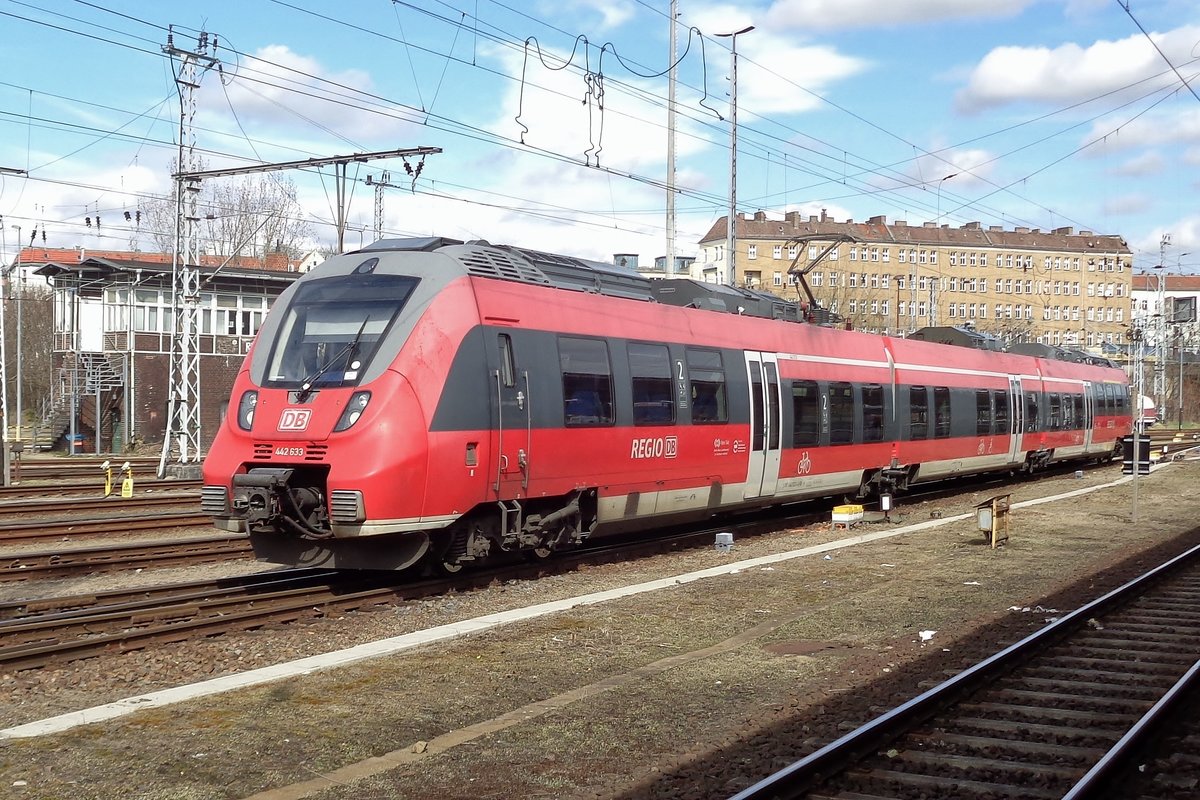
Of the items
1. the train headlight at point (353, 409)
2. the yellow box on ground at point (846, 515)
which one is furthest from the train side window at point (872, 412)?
the train headlight at point (353, 409)

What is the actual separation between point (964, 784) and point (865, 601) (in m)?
6.12

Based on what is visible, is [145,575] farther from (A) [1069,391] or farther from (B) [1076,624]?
(A) [1069,391]

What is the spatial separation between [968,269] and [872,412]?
320 feet

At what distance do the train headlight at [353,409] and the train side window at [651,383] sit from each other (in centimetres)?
425

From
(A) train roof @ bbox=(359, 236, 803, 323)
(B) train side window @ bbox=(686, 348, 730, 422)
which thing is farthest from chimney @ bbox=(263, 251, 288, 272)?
(B) train side window @ bbox=(686, 348, 730, 422)

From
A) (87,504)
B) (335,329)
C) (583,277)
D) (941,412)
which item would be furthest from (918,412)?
(87,504)

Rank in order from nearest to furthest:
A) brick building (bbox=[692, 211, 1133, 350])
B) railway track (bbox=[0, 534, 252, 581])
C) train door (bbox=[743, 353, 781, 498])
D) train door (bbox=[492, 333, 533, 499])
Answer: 1. train door (bbox=[492, 333, 533, 499])
2. railway track (bbox=[0, 534, 252, 581])
3. train door (bbox=[743, 353, 781, 498])
4. brick building (bbox=[692, 211, 1133, 350])

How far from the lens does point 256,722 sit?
7.43 meters

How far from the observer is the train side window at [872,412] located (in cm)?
2108

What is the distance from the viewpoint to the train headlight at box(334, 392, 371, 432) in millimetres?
10969

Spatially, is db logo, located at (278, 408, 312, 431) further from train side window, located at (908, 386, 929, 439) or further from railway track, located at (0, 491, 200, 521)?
train side window, located at (908, 386, 929, 439)

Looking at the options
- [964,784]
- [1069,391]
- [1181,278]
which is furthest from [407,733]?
[1181,278]

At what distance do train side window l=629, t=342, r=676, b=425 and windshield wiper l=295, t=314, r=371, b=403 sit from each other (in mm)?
3996

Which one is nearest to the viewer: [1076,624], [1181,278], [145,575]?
[1076,624]
